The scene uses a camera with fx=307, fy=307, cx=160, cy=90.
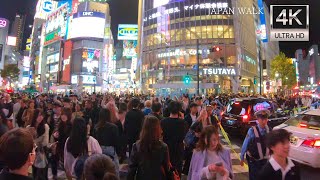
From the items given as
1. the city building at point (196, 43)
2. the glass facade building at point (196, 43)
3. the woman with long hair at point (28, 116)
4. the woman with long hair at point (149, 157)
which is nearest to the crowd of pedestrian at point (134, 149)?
the woman with long hair at point (149, 157)

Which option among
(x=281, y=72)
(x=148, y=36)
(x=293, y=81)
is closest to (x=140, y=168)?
(x=148, y=36)

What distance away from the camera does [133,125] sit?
308 inches

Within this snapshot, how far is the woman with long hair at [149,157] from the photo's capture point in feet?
13.8

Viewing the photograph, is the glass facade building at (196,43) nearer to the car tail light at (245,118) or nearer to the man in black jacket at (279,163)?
the car tail light at (245,118)

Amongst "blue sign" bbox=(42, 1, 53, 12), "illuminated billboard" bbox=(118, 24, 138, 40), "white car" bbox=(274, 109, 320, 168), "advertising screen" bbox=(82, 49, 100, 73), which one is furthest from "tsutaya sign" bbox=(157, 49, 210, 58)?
"blue sign" bbox=(42, 1, 53, 12)

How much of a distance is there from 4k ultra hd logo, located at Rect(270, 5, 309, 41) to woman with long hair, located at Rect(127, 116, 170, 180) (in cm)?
636

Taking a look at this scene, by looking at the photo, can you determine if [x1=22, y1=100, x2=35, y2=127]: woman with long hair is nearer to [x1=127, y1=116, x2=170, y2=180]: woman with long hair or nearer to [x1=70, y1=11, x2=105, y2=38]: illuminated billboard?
[x1=127, y1=116, x2=170, y2=180]: woman with long hair

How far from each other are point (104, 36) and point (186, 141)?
86.3 metres

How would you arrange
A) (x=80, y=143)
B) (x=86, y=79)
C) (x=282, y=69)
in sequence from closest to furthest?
(x=80, y=143) < (x=282, y=69) < (x=86, y=79)

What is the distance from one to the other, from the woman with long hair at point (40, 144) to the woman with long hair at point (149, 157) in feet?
8.05

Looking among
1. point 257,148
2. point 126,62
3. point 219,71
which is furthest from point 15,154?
point 126,62

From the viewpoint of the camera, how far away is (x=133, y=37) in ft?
348

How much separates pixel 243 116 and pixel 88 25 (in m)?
80.1

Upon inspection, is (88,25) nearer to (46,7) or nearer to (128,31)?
(128,31)
